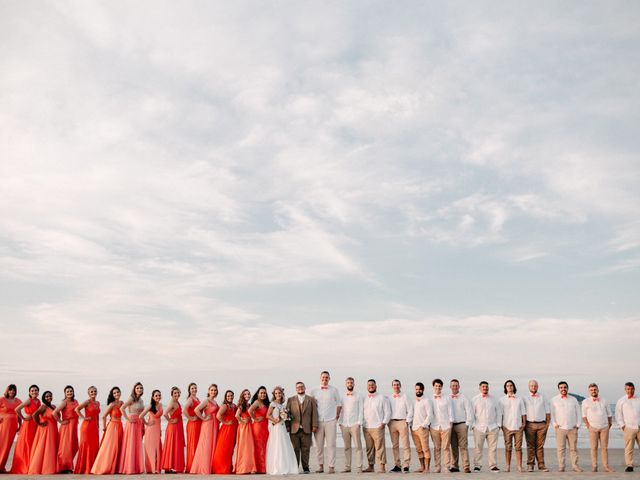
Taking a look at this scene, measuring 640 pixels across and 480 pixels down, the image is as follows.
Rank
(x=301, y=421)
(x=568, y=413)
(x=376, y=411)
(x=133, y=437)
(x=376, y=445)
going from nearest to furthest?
(x=133, y=437) → (x=301, y=421) → (x=568, y=413) → (x=376, y=445) → (x=376, y=411)

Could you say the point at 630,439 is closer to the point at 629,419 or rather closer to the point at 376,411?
the point at 629,419

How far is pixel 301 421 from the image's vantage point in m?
14.3

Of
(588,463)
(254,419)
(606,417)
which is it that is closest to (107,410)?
(254,419)

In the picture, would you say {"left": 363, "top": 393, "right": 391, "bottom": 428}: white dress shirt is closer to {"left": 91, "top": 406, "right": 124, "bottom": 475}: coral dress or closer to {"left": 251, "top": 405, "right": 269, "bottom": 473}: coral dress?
{"left": 251, "top": 405, "right": 269, "bottom": 473}: coral dress

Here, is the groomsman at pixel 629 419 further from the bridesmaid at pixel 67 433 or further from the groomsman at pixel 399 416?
the bridesmaid at pixel 67 433

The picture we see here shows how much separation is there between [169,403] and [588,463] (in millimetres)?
10895

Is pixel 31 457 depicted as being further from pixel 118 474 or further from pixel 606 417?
→ pixel 606 417

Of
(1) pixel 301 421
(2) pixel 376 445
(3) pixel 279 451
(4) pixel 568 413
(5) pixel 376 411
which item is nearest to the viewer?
(3) pixel 279 451

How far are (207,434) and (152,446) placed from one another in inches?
48.4

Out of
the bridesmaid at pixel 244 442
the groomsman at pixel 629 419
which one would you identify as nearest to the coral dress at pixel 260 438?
the bridesmaid at pixel 244 442

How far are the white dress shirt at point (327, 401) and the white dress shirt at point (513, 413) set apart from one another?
365cm

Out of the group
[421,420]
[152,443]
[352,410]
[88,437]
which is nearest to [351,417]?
[352,410]

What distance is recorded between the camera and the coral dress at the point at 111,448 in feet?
45.6

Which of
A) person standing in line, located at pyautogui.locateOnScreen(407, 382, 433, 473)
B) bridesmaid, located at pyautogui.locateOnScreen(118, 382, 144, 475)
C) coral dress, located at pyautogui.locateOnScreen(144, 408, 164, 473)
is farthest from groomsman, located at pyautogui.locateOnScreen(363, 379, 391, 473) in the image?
bridesmaid, located at pyautogui.locateOnScreen(118, 382, 144, 475)
